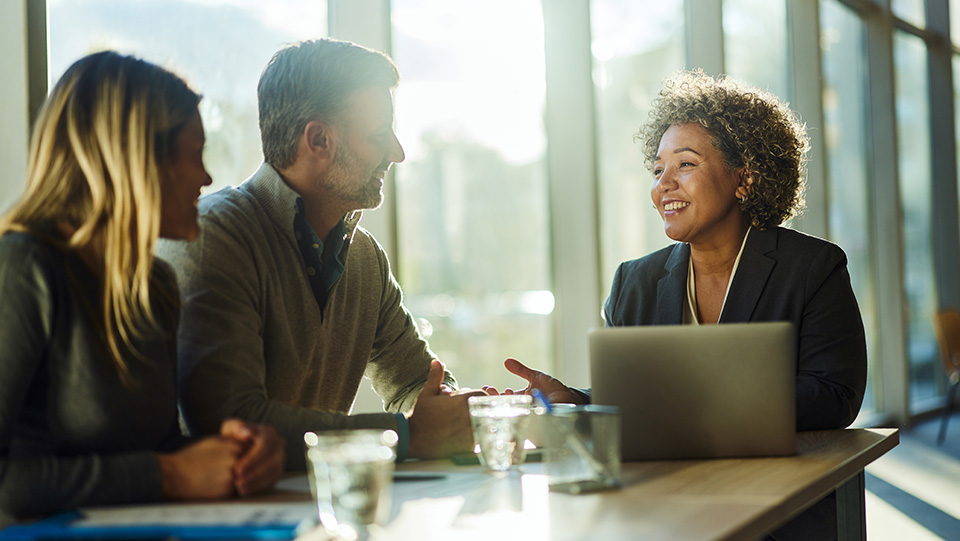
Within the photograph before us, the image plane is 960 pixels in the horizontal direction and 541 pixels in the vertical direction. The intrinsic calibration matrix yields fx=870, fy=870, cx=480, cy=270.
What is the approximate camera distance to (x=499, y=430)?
1269mm

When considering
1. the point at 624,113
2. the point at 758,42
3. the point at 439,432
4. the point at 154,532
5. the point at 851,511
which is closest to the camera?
the point at 154,532

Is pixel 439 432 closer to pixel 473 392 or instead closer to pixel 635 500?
pixel 473 392

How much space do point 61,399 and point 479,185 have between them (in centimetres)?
276

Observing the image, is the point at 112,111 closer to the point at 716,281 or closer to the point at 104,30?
the point at 104,30

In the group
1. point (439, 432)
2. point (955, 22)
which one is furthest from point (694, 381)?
point (955, 22)

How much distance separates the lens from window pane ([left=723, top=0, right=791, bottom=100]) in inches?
195

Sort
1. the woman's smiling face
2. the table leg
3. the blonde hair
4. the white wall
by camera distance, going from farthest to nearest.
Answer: the woman's smiling face, the white wall, the table leg, the blonde hair

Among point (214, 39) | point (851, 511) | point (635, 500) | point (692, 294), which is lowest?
point (851, 511)

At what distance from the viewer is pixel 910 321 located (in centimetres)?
688

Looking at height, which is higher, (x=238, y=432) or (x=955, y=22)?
(x=955, y=22)

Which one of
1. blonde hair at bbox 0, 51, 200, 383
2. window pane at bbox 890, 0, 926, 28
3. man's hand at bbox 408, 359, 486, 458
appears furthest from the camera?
window pane at bbox 890, 0, 926, 28

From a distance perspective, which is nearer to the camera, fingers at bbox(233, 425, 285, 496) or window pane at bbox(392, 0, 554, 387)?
fingers at bbox(233, 425, 285, 496)

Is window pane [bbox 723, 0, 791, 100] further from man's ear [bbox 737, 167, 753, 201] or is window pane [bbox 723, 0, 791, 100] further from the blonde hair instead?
the blonde hair

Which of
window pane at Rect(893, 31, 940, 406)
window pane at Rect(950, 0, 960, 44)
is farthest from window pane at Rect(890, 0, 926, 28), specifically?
window pane at Rect(950, 0, 960, 44)
